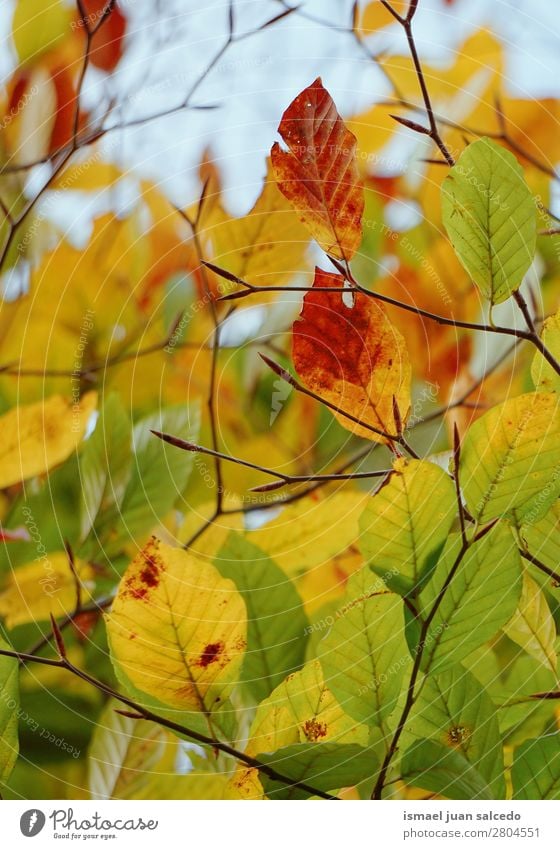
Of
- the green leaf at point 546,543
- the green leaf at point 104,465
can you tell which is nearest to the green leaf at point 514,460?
the green leaf at point 546,543

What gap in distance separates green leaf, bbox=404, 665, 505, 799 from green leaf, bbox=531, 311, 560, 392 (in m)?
0.09

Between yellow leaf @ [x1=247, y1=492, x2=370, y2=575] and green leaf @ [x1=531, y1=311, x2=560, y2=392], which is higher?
green leaf @ [x1=531, y1=311, x2=560, y2=392]

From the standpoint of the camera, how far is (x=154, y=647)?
0.21 metres

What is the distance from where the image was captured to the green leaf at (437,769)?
0.72 feet

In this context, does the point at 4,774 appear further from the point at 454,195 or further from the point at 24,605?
the point at 454,195

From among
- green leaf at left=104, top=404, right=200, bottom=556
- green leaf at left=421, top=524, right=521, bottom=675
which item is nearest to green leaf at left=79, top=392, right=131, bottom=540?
green leaf at left=104, top=404, right=200, bottom=556

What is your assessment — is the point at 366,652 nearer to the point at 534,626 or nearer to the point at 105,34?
the point at 534,626

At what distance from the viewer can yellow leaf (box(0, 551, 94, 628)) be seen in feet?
0.79

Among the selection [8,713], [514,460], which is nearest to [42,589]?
[8,713]

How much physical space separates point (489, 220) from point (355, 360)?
0.06 meters

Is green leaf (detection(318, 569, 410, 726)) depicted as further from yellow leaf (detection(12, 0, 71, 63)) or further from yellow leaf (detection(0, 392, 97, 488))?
yellow leaf (detection(12, 0, 71, 63))

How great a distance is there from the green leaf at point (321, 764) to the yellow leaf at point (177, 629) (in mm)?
24

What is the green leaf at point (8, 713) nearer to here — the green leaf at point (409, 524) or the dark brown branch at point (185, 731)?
the dark brown branch at point (185, 731)
